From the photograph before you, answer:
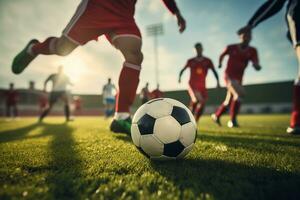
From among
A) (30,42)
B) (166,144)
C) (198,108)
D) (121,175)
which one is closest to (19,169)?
(121,175)

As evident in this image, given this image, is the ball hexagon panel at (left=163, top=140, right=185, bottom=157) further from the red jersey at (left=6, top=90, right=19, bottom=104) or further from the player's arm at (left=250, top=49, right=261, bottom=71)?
the red jersey at (left=6, top=90, right=19, bottom=104)

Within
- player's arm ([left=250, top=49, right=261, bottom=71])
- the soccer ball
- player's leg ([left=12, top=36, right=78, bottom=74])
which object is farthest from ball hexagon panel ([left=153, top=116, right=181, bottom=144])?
→ player's arm ([left=250, top=49, right=261, bottom=71])

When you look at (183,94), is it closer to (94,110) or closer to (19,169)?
(94,110)

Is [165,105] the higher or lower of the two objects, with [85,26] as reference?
lower

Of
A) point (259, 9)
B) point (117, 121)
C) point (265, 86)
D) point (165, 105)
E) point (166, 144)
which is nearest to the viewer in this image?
point (166, 144)

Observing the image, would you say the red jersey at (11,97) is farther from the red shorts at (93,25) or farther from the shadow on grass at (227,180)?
the shadow on grass at (227,180)

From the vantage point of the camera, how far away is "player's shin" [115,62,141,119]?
335 cm

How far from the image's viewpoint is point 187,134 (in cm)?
206

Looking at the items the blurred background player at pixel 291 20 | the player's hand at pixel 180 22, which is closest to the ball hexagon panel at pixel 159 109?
the player's hand at pixel 180 22

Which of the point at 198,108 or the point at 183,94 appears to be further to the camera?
the point at 183,94

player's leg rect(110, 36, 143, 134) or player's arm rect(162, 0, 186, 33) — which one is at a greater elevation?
player's arm rect(162, 0, 186, 33)

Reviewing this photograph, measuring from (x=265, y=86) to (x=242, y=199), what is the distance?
38.5m

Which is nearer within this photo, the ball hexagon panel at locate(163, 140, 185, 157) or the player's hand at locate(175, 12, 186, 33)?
the ball hexagon panel at locate(163, 140, 185, 157)

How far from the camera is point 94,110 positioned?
39688mm
